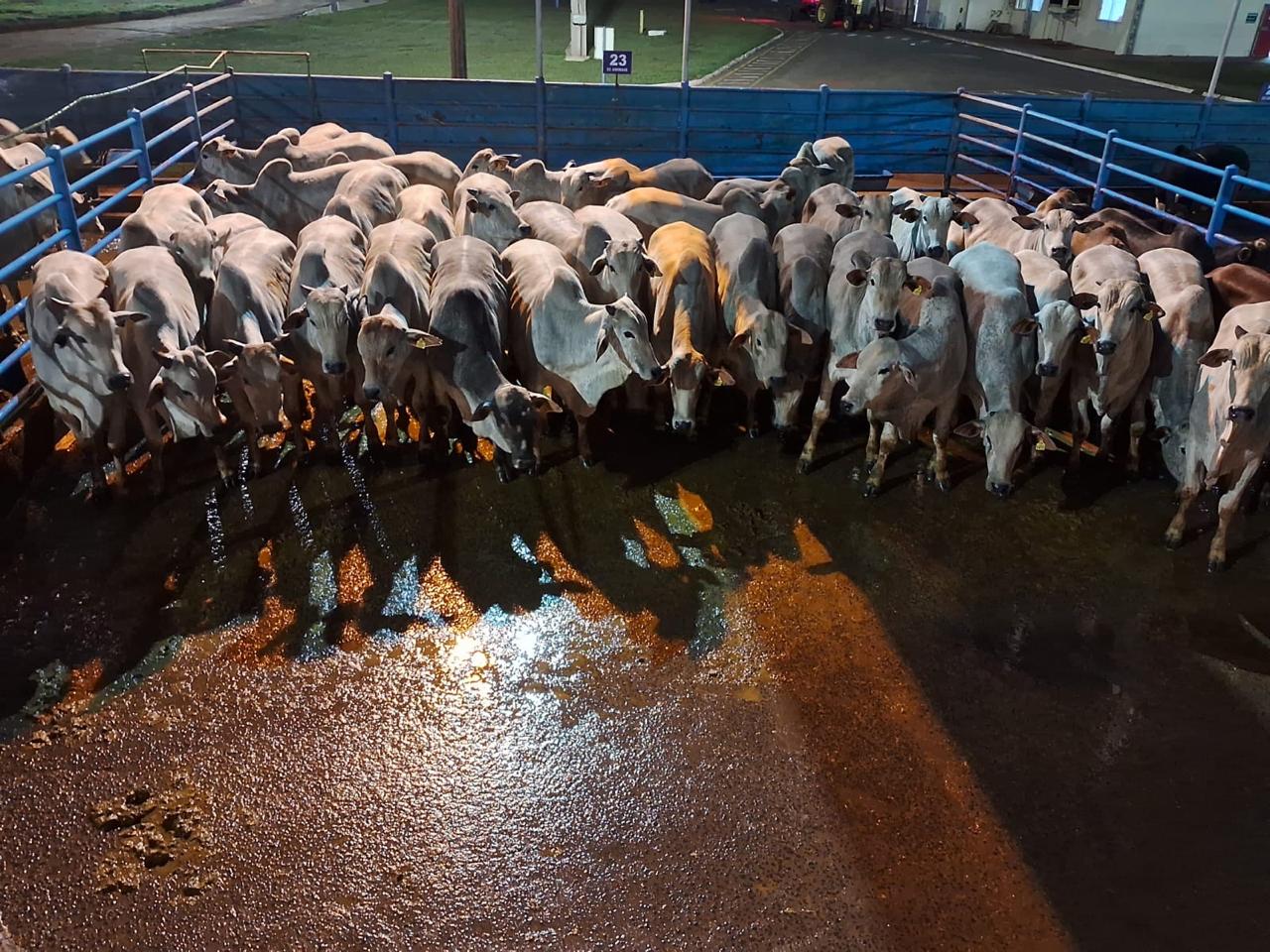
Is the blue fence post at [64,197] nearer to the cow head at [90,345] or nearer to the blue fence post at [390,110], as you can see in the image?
the cow head at [90,345]

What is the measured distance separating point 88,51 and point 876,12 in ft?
110

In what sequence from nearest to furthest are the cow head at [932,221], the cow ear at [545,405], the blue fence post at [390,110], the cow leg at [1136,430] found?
the cow ear at [545,405] < the cow leg at [1136,430] < the cow head at [932,221] < the blue fence post at [390,110]

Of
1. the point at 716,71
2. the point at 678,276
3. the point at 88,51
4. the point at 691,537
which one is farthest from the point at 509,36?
A: the point at 691,537

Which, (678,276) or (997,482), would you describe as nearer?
(997,482)

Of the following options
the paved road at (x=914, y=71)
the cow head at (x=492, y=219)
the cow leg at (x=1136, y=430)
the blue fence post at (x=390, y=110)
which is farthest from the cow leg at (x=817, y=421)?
the paved road at (x=914, y=71)

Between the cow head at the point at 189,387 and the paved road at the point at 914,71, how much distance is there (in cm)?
2212

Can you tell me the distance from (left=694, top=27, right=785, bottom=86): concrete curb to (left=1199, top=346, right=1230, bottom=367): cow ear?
21.9 metres

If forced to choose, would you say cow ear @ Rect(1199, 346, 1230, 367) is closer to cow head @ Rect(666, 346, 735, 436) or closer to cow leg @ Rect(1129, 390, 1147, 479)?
cow leg @ Rect(1129, 390, 1147, 479)

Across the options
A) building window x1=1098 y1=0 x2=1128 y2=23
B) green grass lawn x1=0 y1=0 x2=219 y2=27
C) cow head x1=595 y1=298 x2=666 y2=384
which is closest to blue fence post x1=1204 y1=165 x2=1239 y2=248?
cow head x1=595 y1=298 x2=666 y2=384

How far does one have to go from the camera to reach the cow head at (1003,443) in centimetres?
679

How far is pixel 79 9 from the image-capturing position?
46031mm

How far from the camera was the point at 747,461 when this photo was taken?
7.57 metres

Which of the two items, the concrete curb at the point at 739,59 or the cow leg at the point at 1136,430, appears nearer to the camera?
the cow leg at the point at 1136,430

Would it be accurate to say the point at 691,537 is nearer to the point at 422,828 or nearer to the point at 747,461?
the point at 747,461
